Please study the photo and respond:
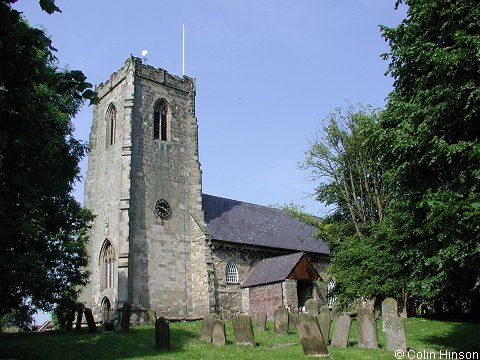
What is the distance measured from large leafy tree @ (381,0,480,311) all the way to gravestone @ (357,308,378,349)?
203cm

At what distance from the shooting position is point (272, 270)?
3189 centimetres

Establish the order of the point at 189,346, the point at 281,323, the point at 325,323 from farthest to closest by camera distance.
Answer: the point at 281,323 < the point at 325,323 < the point at 189,346

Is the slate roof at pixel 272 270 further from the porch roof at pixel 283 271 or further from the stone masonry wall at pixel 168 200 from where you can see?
the stone masonry wall at pixel 168 200

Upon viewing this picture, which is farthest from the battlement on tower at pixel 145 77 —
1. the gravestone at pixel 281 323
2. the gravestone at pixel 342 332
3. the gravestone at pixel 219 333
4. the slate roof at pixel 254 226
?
the gravestone at pixel 342 332

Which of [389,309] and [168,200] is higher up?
[168,200]

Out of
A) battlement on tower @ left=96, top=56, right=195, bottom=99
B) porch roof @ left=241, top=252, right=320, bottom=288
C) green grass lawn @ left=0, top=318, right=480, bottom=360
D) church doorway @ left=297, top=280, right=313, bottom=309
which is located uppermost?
battlement on tower @ left=96, top=56, right=195, bottom=99

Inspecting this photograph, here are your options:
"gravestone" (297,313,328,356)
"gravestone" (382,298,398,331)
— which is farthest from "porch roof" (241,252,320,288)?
"gravestone" (297,313,328,356)

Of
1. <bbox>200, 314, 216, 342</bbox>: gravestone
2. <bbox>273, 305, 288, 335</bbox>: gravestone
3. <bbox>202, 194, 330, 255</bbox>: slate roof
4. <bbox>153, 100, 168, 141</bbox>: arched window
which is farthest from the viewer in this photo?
<bbox>202, 194, 330, 255</bbox>: slate roof

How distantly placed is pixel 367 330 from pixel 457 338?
4.88 m

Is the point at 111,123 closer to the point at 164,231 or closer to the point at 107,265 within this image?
the point at 164,231

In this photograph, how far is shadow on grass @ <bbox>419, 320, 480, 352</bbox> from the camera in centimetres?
1672

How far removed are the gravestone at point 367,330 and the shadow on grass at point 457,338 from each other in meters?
2.15

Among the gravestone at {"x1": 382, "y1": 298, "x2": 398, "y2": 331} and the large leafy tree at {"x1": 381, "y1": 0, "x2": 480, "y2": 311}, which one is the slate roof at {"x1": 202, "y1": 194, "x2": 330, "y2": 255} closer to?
the gravestone at {"x1": 382, "y1": 298, "x2": 398, "y2": 331}

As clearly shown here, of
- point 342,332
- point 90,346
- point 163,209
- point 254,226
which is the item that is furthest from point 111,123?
point 342,332
